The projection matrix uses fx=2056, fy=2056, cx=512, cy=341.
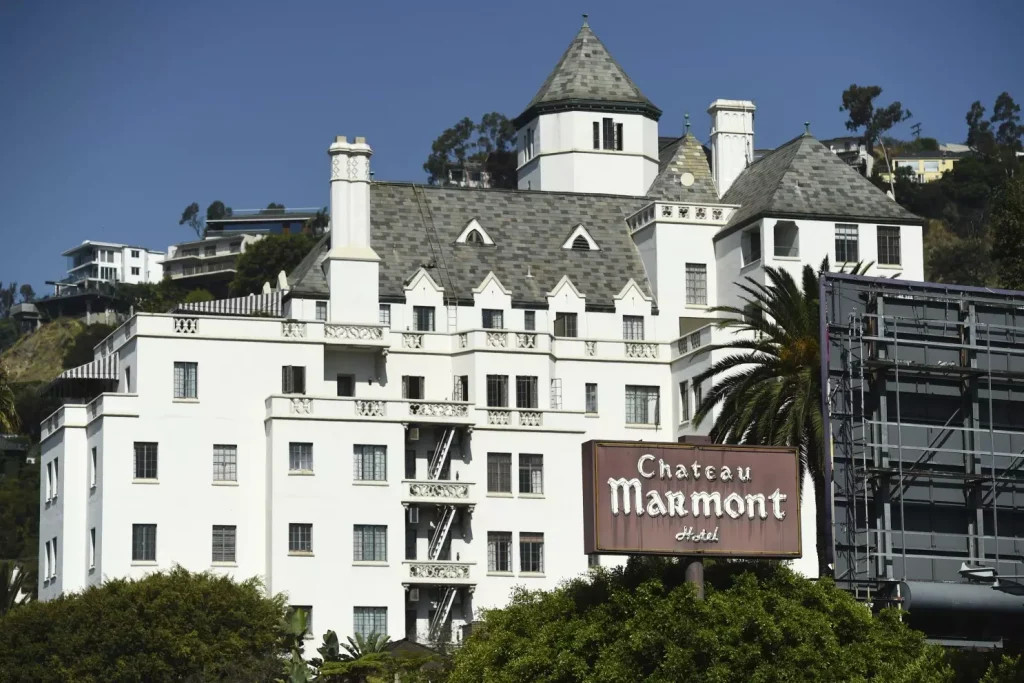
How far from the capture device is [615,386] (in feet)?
326

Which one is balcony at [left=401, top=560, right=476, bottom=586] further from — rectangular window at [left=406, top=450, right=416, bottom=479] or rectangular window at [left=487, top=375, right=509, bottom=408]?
rectangular window at [left=487, top=375, right=509, bottom=408]

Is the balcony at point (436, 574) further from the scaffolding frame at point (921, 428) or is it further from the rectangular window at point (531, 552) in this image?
the scaffolding frame at point (921, 428)

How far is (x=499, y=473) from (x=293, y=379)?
33.8 ft

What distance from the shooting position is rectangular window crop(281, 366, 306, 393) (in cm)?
9262

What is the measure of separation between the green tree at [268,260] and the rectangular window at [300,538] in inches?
3409

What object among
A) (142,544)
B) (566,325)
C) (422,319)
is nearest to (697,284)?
(566,325)

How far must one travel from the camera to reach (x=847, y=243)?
100375mm

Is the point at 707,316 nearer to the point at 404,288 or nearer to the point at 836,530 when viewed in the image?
the point at 404,288

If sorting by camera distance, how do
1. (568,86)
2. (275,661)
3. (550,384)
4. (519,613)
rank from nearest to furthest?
1. (519,613)
2. (275,661)
3. (550,384)
4. (568,86)

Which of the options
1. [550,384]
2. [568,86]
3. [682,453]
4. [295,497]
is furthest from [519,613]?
[568,86]

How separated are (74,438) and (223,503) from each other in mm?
8131

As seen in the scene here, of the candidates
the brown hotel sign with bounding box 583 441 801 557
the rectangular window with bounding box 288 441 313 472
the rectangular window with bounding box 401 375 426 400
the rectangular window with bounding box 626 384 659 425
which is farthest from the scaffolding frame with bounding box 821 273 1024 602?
the rectangular window with bounding box 401 375 426 400

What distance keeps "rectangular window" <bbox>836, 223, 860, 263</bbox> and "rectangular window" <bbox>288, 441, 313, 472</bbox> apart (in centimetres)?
2772

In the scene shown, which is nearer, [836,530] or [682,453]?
[682,453]
